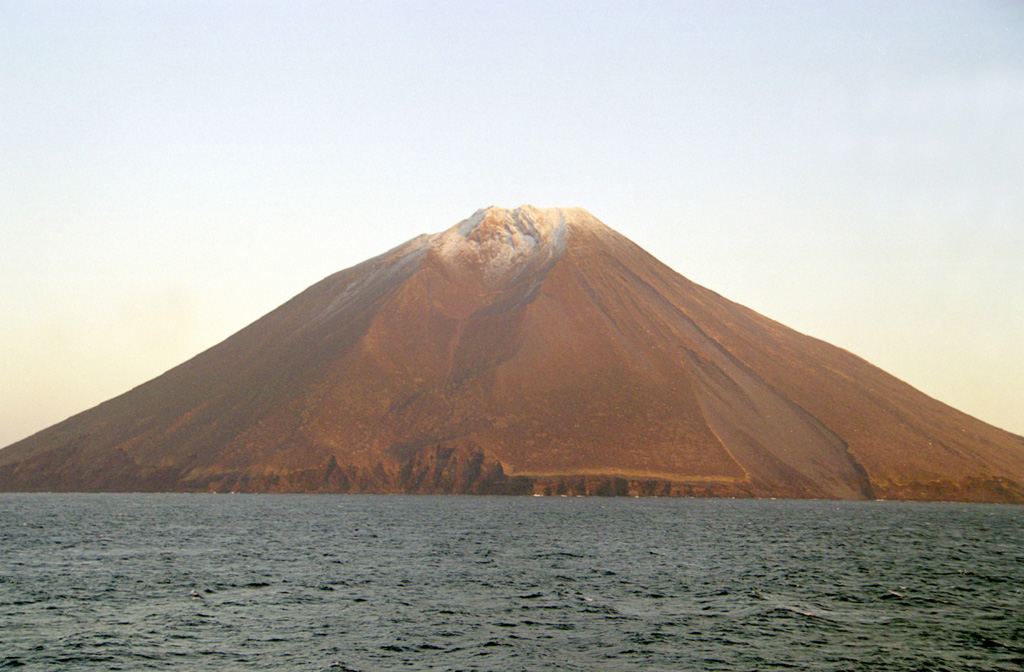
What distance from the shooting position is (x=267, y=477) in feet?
602

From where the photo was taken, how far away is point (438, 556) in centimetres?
6569

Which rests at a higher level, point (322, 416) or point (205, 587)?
point (322, 416)

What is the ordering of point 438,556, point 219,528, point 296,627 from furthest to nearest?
1. point 219,528
2. point 438,556
3. point 296,627

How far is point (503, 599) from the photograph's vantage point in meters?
47.3

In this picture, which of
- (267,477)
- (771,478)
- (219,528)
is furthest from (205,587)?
(771,478)

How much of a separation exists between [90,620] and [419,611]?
48.2 ft

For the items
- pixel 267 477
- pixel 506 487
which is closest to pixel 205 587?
pixel 506 487

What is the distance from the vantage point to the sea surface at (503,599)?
3497 cm

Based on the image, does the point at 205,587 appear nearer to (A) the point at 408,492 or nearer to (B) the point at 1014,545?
(B) the point at 1014,545

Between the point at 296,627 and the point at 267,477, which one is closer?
the point at 296,627

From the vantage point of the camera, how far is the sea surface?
115 ft

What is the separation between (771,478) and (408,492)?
71648mm

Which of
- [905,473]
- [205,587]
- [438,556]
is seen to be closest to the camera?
[205,587]

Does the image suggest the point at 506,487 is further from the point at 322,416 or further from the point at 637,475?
the point at 322,416
